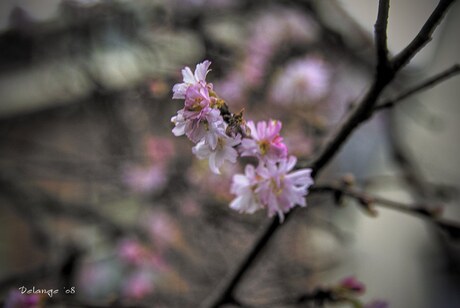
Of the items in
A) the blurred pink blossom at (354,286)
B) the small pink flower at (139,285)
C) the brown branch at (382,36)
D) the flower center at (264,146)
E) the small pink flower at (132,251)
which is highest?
the small pink flower at (132,251)

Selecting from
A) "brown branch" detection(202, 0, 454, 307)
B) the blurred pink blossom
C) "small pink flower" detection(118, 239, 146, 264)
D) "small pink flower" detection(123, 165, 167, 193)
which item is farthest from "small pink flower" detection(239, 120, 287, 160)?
"small pink flower" detection(118, 239, 146, 264)

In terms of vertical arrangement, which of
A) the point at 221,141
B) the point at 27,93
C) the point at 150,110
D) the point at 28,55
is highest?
the point at 27,93

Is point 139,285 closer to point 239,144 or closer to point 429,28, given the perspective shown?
point 239,144

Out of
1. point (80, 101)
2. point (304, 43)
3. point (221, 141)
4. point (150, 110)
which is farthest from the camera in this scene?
point (304, 43)

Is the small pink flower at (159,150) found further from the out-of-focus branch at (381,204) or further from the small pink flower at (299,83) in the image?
the out-of-focus branch at (381,204)

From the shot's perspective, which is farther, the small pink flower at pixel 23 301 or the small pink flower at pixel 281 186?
the small pink flower at pixel 23 301

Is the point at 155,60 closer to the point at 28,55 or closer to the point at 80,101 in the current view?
the point at 80,101

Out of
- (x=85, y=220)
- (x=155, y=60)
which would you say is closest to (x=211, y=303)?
(x=155, y=60)

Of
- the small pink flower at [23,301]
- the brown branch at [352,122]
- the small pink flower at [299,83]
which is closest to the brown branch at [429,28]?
the brown branch at [352,122]

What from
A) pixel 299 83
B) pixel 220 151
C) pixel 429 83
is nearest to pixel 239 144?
pixel 220 151
